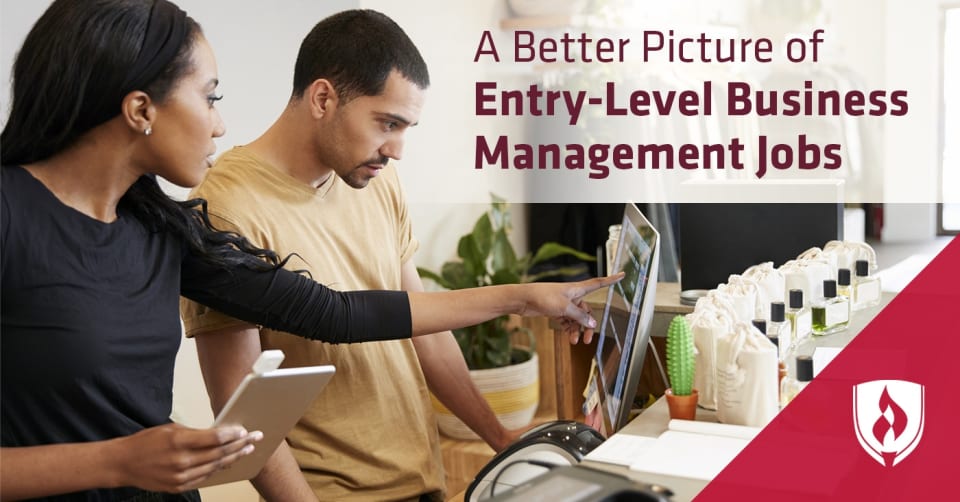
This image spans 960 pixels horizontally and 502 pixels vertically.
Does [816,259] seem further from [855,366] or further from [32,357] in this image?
[32,357]

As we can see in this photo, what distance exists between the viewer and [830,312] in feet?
7.25

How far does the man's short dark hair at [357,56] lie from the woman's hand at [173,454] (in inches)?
35.1

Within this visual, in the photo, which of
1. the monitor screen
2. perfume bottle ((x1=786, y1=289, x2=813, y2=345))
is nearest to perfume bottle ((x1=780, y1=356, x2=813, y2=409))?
the monitor screen

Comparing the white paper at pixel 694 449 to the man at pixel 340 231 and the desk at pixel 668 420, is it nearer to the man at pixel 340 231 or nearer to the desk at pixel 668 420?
the desk at pixel 668 420

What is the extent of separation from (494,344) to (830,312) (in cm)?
258

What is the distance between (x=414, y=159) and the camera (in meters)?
4.80

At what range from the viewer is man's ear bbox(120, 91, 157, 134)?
1.44 meters

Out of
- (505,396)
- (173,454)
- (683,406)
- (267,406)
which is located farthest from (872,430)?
(505,396)

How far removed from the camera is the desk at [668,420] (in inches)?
52.5

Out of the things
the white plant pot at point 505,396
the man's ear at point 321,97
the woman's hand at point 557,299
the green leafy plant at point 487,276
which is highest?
the man's ear at point 321,97

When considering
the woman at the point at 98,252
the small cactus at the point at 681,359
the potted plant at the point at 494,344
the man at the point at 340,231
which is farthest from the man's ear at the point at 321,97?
the potted plant at the point at 494,344

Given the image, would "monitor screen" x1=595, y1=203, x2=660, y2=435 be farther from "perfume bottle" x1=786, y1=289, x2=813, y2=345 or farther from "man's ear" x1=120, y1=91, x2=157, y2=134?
"man's ear" x1=120, y1=91, x2=157, y2=134

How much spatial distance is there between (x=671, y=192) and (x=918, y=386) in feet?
14.2

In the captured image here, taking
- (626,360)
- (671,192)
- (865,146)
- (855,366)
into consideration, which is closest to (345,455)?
(626,360)
